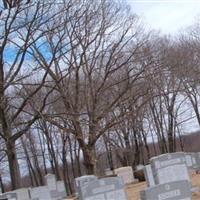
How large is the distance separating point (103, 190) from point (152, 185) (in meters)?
3.29

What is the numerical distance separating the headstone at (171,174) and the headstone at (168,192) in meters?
6.06

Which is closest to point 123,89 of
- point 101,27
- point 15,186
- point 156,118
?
point 101,27

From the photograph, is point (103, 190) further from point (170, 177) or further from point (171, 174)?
point (171, 174)

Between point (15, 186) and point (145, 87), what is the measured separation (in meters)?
12.6

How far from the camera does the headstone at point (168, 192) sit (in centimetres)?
778

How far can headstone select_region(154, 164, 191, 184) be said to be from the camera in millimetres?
14336

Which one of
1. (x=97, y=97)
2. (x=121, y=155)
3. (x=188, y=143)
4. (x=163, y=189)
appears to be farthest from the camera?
(x=188, y=143)

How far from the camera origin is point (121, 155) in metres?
48.3

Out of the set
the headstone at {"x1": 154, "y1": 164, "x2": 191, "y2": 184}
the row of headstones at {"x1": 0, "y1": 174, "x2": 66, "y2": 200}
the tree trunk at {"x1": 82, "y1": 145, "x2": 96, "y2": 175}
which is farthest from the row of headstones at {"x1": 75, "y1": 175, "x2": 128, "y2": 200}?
the tree trunk at {"x1": 82, "y1": 145, "x2": 96, "y2": 175}

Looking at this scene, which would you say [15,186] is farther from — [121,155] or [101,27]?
[121,155]

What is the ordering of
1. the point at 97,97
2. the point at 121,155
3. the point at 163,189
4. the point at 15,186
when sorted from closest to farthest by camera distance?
the point at 163,189, the point at 15,186, the point at 97,97, the point at 121,155

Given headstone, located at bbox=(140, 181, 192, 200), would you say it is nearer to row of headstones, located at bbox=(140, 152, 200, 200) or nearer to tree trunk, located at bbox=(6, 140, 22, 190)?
row of headstones, located at bbox=(140, 152, 200, 200)

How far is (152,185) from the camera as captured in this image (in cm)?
1317

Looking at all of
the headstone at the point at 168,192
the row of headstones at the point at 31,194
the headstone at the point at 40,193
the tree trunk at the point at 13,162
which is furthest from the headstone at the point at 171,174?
the tree trunk at the point at 13,162
